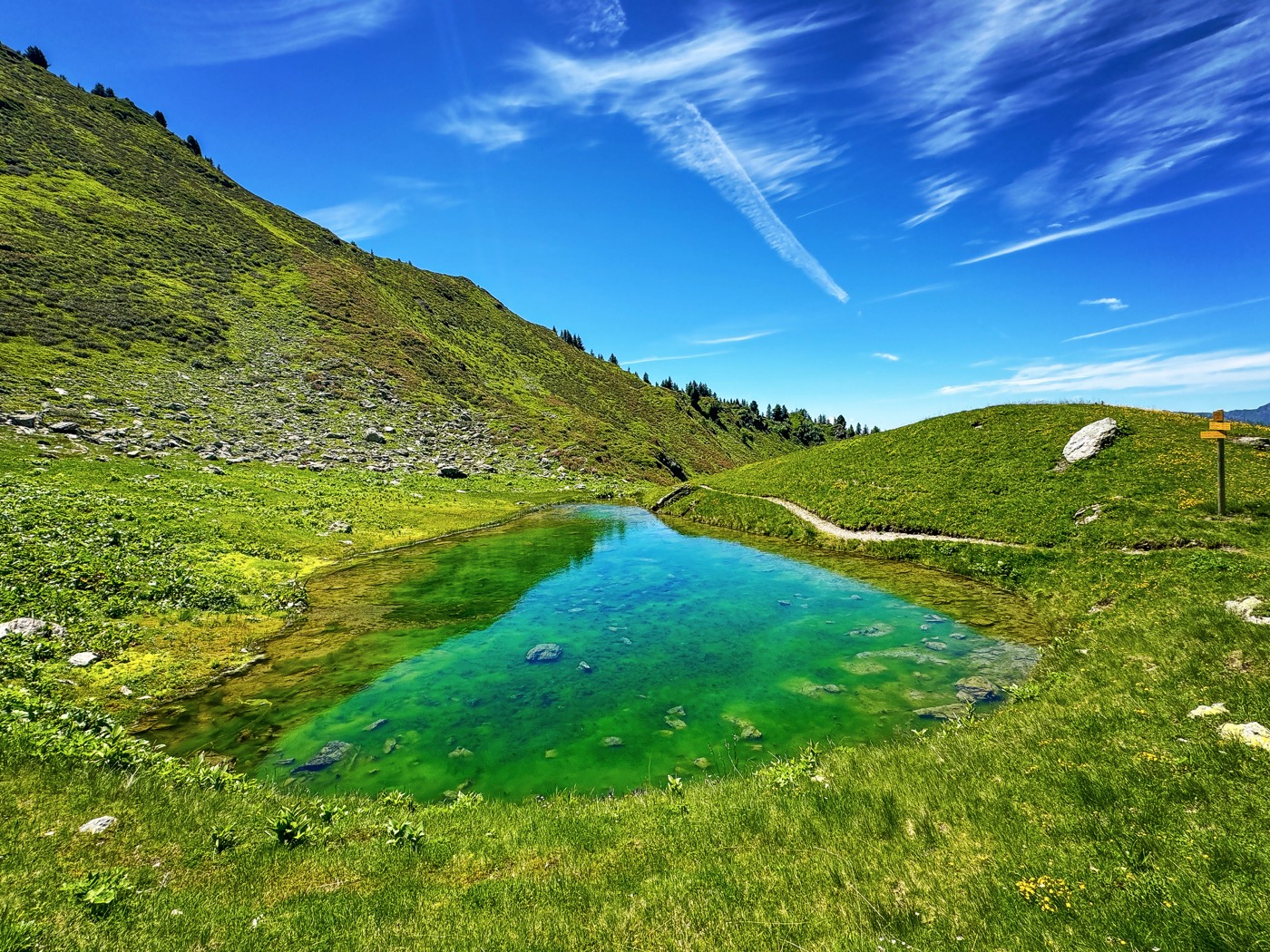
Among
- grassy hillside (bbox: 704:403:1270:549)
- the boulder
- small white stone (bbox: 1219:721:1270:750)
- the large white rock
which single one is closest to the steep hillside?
grassy hillside (bbox: 704:403:1270:549)

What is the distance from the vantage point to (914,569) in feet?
101

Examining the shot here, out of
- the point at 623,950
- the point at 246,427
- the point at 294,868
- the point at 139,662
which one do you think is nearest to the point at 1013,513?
the point at 623,950

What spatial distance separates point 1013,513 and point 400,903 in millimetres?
37646

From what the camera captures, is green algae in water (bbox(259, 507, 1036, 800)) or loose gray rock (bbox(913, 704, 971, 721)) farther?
loose gray rock (bbox(913, 704, 971, 721))

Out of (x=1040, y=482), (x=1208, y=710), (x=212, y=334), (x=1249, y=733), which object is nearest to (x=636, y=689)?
(x=1208, y=710)

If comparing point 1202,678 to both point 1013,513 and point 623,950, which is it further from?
point 1013,513

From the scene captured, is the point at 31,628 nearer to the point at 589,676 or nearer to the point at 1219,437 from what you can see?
the point at 589,676

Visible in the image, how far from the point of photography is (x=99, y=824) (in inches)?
317

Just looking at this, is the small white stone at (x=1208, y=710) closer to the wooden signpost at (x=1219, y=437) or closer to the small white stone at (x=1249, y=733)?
the small white stone at (x=1249, y=733)

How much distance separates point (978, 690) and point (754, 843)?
38.0ft

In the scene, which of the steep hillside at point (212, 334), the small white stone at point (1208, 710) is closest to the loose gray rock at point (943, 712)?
the small white stone at point (1208, 710)

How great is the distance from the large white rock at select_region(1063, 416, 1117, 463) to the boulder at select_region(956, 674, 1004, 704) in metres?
27.9

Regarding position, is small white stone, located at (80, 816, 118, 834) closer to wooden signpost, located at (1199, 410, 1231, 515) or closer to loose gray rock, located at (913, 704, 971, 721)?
loose gray rock, located at (913, 704, 971, 721)

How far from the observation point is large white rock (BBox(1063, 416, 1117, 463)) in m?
34.8
